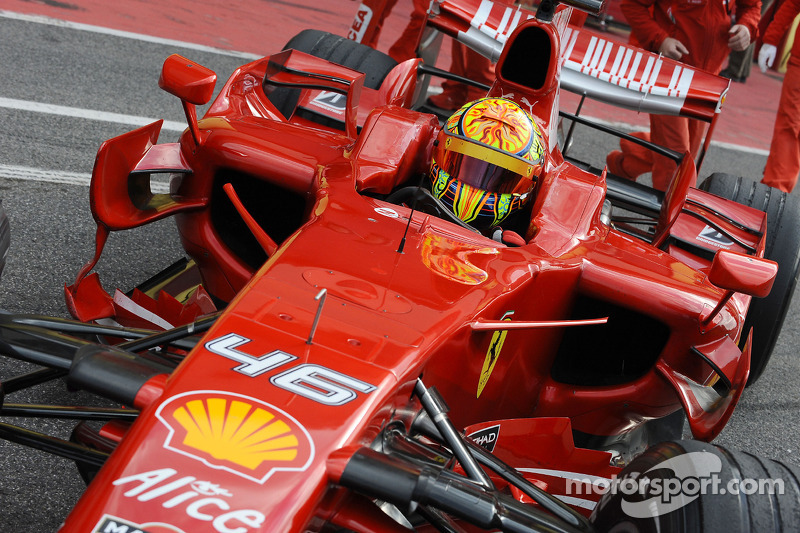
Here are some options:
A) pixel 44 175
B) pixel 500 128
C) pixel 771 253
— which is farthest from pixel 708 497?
pixel 44 175

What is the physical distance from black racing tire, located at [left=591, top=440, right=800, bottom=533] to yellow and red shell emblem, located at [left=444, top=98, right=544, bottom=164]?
Answer: 51.0 inches

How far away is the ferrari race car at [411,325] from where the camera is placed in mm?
1790

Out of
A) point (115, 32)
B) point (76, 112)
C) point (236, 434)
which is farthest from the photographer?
point (115, 32)

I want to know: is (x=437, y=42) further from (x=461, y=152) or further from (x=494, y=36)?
(x=461, y=152)

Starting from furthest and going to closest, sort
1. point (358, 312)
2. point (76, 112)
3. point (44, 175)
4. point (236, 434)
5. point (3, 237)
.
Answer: point (76, 112), point (44, 175), point (3, 237), point (358, 312), point (236, 434)

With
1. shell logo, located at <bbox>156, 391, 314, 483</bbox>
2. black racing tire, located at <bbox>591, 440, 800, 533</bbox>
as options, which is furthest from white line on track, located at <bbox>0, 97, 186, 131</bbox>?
black racing tire, located at <bbox>591, 440, 800, 533</bbox>

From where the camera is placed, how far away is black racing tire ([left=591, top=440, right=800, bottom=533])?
6.38ft

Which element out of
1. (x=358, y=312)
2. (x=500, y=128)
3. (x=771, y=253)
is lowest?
(x=771, y=253)

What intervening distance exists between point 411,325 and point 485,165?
3.41 ft

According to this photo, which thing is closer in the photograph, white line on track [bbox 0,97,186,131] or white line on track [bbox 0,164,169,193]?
white line on track [bbox 0,164,169,193]

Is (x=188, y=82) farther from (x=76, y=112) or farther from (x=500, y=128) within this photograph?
(x=76, y=112)

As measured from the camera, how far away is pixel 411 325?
2.21 m

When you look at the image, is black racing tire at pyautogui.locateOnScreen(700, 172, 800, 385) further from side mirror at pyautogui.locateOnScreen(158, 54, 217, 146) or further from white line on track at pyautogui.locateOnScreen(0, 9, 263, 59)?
white line on track at pyautogui.locateOnScreen(0, 9, 263, 59)

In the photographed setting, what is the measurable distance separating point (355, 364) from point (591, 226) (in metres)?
1.52
